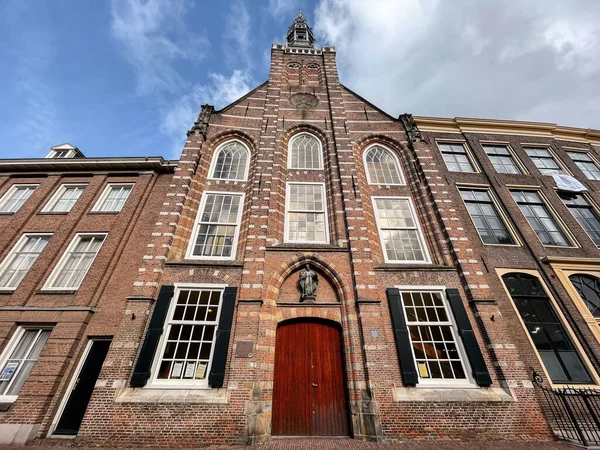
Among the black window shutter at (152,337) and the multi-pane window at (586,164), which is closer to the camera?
the black window shutter at (152,337)

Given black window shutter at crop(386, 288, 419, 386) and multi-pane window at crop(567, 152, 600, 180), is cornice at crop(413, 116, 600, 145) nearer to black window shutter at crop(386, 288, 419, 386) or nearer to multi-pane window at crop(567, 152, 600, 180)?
multi-pane window at crop(567, 152, 600, 180)

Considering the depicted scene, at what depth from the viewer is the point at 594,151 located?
14.7 m

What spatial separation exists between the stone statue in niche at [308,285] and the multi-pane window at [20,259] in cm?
1142

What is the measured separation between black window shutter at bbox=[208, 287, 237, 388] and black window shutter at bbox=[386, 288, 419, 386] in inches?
207

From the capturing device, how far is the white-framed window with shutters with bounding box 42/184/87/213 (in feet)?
39.1

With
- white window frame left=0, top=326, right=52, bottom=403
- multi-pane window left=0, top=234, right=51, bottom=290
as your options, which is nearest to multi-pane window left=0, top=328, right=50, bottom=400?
white window frame left=0, top=326, right=52, bottom=403

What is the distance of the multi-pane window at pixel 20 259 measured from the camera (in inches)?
387

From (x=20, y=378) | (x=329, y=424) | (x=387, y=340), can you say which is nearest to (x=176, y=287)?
(x=20, y=378)

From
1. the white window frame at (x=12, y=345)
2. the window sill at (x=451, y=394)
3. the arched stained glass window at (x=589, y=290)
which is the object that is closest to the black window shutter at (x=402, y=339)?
the window sill at (x=451, y=394)

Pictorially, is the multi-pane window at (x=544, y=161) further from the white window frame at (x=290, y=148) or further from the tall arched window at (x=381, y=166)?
the white window frame at (x=290, y=148)

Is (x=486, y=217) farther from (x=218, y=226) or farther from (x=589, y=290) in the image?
(x=218, y=226)

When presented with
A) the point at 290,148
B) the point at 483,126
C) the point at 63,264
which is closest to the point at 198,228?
the point at 63,264

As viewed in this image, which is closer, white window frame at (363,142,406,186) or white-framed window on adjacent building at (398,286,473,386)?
white-framed window on adjacent building at (398,286,473,386)

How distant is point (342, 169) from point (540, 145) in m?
13.1
